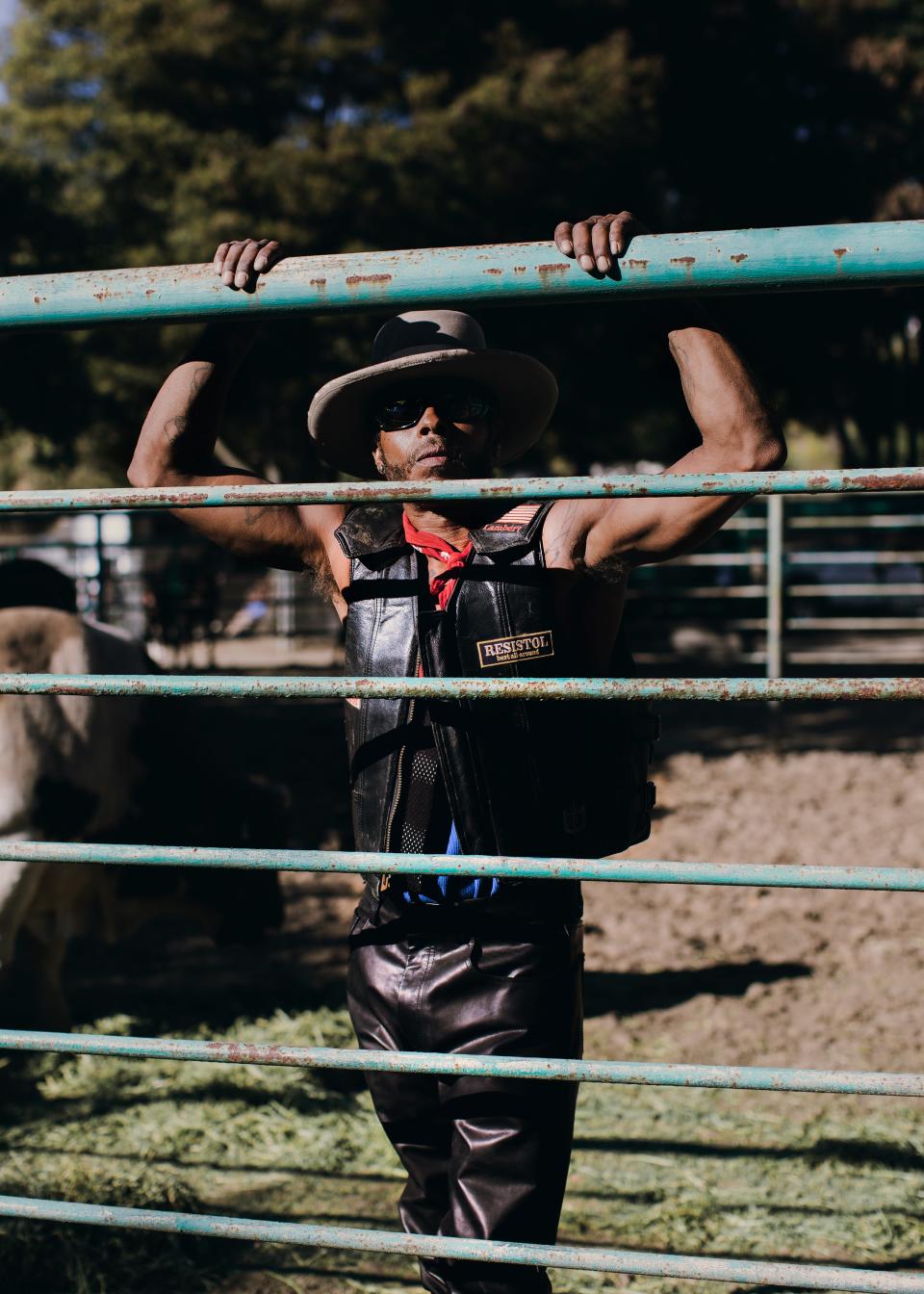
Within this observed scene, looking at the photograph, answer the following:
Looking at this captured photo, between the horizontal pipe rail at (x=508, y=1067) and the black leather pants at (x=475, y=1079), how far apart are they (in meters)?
0.47

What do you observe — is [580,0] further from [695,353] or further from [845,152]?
[695,353]

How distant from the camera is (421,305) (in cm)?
158

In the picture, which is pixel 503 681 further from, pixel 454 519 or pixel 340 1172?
pixel 340 1172

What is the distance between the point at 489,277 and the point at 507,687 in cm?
52

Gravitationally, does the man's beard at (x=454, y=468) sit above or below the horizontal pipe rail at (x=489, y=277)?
below

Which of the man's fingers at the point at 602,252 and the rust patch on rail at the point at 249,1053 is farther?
the rust patch on rail at the point at 249,1053

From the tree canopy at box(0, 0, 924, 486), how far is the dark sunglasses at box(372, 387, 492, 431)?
12727mm

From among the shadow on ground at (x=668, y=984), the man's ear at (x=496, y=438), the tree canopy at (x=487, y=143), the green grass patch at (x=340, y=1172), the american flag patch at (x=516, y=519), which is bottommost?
the green grass patch at (x=340, y=1172)

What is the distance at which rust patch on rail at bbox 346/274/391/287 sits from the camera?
1568 mm

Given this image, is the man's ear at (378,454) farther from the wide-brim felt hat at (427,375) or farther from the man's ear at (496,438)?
the man's ear at (496,438)

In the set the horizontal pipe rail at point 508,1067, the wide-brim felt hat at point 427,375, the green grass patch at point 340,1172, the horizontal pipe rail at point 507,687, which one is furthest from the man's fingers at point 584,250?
the green grass patch at point 340,1172

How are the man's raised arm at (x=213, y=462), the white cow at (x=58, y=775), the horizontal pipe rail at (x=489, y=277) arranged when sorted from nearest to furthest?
the horizontal pipe rail at (x=489, y=277)
the man's raised arm at (x=213, y=462)
the white cow at (x=58, y=775)

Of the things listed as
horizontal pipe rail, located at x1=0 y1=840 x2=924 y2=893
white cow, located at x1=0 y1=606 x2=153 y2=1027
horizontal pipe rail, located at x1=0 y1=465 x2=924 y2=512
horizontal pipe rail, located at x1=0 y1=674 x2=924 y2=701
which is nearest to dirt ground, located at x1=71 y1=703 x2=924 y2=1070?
white cow, located at x1=0 y1=606 x2=153 y2=1027

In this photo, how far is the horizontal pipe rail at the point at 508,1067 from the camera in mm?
1529
